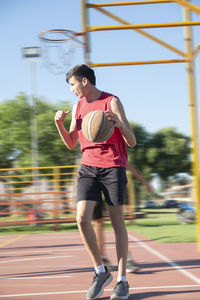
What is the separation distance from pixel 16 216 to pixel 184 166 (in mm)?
34492

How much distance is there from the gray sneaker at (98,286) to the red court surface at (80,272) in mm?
94

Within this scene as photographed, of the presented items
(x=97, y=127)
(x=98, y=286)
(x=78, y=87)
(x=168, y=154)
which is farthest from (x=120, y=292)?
(x=168, y=154)

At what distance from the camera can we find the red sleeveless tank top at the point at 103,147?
3.55 m

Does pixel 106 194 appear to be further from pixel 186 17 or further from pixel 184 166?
pixel 184 166

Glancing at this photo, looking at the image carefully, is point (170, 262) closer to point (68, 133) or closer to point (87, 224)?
point (87, 224)

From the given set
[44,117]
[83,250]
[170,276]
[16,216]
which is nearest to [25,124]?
[44,117]

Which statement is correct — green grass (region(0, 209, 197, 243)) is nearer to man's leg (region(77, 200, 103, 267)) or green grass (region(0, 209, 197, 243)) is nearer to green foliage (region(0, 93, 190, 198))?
man's leg (region(77, 200, 103, 267))

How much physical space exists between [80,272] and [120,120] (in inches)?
82.8

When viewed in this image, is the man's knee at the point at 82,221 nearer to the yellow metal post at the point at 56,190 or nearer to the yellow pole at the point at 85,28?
the yellow pole at the point at 85,28

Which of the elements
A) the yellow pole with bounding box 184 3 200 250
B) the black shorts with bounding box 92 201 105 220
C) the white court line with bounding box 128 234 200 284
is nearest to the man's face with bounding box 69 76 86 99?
the black shorts with bounding box 92 201 105 220

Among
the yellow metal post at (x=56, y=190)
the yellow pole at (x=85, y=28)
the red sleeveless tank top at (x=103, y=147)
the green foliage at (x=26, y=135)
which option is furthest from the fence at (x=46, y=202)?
the green foliage at (x=26, y=135)

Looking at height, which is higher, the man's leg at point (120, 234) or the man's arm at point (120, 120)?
the man's arm at point (120, 120)

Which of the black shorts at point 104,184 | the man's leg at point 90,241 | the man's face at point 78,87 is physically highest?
the man's face at point 78,87

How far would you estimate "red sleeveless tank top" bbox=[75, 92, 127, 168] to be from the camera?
355 centimetres
